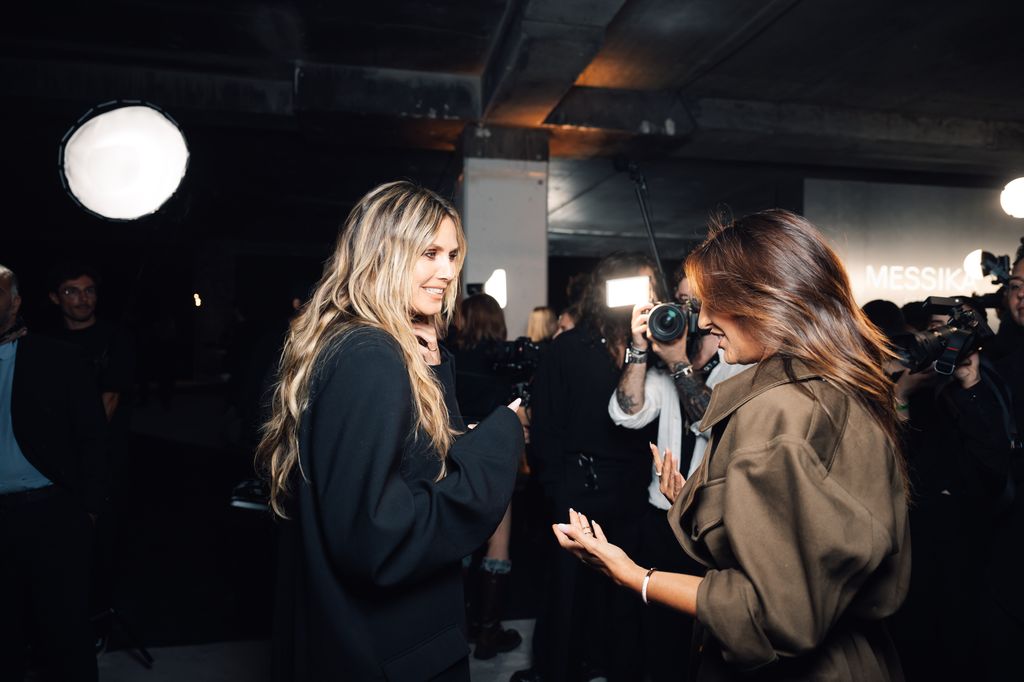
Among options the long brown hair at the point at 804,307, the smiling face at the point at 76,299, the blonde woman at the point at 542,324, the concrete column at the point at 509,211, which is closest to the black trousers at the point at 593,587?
the long brown hair at the point at 804,307

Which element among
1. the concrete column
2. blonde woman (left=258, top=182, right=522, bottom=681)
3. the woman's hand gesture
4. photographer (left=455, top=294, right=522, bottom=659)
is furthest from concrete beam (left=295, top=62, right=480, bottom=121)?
the woman's hand gesture

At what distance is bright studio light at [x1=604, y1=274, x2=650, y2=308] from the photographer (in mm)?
2305

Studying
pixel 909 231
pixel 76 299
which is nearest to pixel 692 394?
pixel 76 299

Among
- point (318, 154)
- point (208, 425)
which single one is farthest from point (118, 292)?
point (318, 154)

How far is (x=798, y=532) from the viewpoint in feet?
3.10

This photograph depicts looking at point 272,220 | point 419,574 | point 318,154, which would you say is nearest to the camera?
point 419,574

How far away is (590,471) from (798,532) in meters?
1.50

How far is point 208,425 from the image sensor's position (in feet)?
32.0

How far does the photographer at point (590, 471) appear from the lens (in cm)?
239

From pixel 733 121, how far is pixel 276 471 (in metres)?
5.47

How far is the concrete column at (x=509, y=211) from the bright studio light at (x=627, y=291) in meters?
3.00

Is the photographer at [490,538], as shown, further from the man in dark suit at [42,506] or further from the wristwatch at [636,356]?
the man in dark suit at [42,506]

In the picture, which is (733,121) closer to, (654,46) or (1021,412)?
(654,46)

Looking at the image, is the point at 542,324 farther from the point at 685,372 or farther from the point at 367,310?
the point at 367,310
